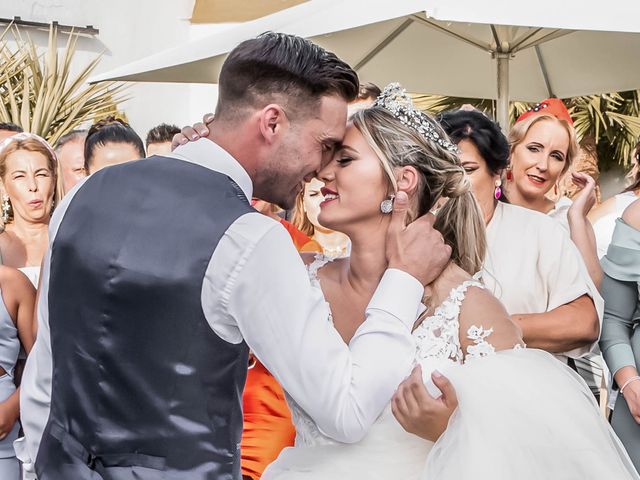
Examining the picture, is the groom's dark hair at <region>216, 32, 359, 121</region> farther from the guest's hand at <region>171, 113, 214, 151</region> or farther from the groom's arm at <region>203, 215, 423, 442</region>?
the groom's arm at <region>203, 215, 423, 442</region>

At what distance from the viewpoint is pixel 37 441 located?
6.97 feet

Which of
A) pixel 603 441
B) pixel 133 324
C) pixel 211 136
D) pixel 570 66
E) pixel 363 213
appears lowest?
pixel 603 441

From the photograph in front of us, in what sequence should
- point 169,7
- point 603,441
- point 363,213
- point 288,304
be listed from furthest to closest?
point 169,7 → point 363,213 → point 603,441 → point 288,304

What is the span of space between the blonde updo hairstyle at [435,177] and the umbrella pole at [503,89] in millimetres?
2763

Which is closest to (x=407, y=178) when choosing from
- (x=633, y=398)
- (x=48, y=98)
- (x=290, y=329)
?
(x=290, y=329)

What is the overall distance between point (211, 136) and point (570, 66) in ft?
15.4

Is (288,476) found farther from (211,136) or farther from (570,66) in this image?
(570,66)

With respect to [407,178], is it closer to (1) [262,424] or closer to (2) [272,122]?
(2) [272,122]

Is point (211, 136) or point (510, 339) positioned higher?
point (211, 136)

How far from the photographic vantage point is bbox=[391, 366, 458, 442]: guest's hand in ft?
6.77

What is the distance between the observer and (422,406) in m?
2.09

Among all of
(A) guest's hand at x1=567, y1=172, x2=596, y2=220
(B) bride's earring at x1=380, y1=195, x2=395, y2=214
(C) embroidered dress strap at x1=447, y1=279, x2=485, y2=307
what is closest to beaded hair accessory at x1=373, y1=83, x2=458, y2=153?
(B) bride's earring at x1=380, y1=195, x2=395, y2=214

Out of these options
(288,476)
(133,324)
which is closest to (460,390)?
Answer: (288,476)

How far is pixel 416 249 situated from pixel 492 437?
528mm
